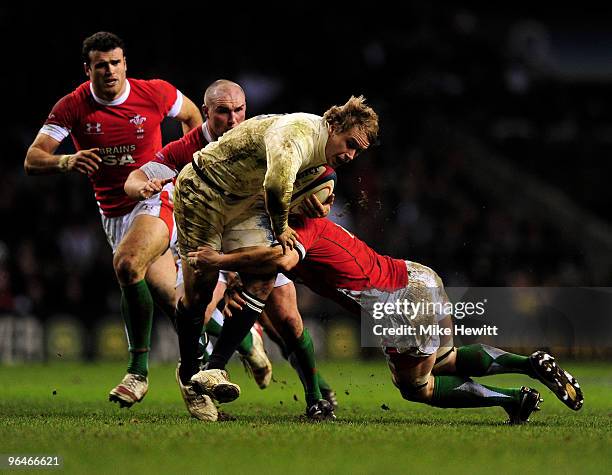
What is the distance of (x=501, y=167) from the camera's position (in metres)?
20.3

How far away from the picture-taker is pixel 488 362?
23.4 feet

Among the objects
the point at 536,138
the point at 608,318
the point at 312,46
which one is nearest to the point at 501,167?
the point at 536,138

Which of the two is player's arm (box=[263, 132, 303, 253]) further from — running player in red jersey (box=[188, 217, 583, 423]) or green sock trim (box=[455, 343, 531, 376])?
green sock trim (box=[455, 343, 531, 376])

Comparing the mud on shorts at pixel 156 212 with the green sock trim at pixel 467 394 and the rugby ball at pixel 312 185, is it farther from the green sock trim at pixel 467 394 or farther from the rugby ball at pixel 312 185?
the green sock trim at pixel 467 394

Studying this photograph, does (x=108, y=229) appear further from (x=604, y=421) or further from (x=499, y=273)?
(x=499, y=273)

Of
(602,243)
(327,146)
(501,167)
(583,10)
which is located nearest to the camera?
(327,146)

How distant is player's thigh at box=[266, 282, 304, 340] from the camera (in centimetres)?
779

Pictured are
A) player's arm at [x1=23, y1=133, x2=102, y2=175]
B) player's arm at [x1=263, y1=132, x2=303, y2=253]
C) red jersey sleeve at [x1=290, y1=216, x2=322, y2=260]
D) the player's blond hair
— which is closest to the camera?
player's arm at [x1=263, y1=132, x2=303, y2=253]

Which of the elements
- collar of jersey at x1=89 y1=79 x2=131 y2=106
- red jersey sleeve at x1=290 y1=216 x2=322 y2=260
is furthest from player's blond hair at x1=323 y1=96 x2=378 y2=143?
collar of jersey at x1=89 y1=79 x2=131 y2=106

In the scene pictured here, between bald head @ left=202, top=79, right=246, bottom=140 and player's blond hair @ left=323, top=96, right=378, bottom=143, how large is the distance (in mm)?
1270

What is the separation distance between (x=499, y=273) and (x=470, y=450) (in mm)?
10361

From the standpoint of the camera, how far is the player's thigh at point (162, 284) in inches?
341

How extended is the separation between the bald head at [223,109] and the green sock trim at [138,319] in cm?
125

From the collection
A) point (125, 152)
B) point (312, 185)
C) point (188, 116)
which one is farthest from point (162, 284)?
point (312, 185)
